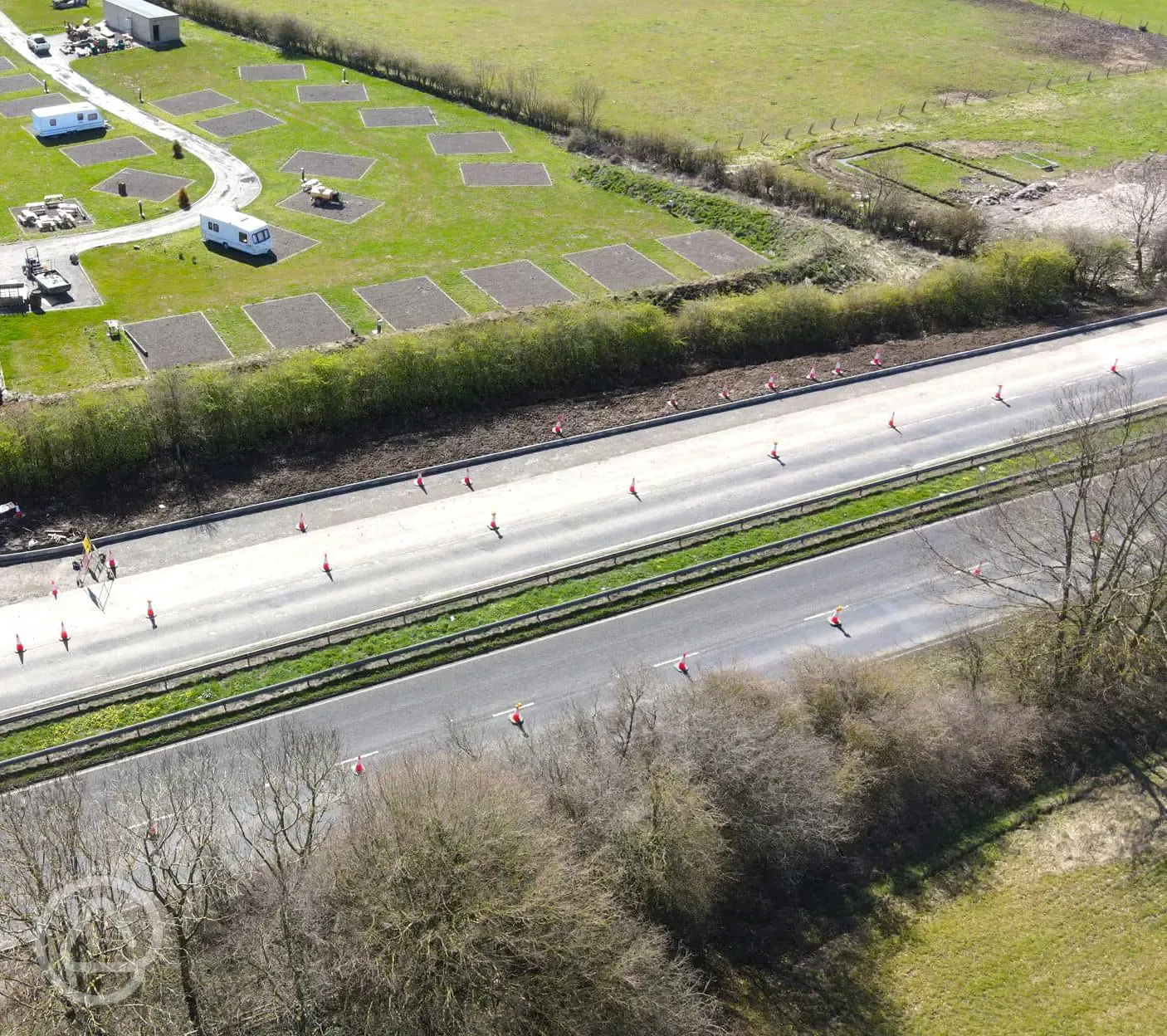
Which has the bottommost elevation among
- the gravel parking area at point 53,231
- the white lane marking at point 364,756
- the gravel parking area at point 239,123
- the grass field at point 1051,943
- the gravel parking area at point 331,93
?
the grass field at point 1051,943

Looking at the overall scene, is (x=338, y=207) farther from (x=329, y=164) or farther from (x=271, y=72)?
(x=271, y=72)

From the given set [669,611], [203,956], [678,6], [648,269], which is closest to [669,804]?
[203,956]

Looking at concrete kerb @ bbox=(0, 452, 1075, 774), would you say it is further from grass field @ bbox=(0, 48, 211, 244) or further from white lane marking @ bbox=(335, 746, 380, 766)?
grass field @ bbox=(0, 48, 211, 244)

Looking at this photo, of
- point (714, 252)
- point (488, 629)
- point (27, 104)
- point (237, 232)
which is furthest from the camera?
point (27, 104)

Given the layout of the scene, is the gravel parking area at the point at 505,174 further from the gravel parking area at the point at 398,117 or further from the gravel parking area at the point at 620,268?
the gravel parking area at the point at 620,268

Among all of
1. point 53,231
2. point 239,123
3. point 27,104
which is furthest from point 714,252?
point 27,104

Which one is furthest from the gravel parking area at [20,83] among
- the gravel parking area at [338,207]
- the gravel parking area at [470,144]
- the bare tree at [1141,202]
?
the bare tree at [1141,202]

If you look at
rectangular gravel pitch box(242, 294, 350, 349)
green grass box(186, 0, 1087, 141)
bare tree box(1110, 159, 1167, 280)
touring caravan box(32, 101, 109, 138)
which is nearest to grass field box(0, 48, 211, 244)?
touring caravan box(32, 101, 109, 138)

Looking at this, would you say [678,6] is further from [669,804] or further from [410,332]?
[669,804]
